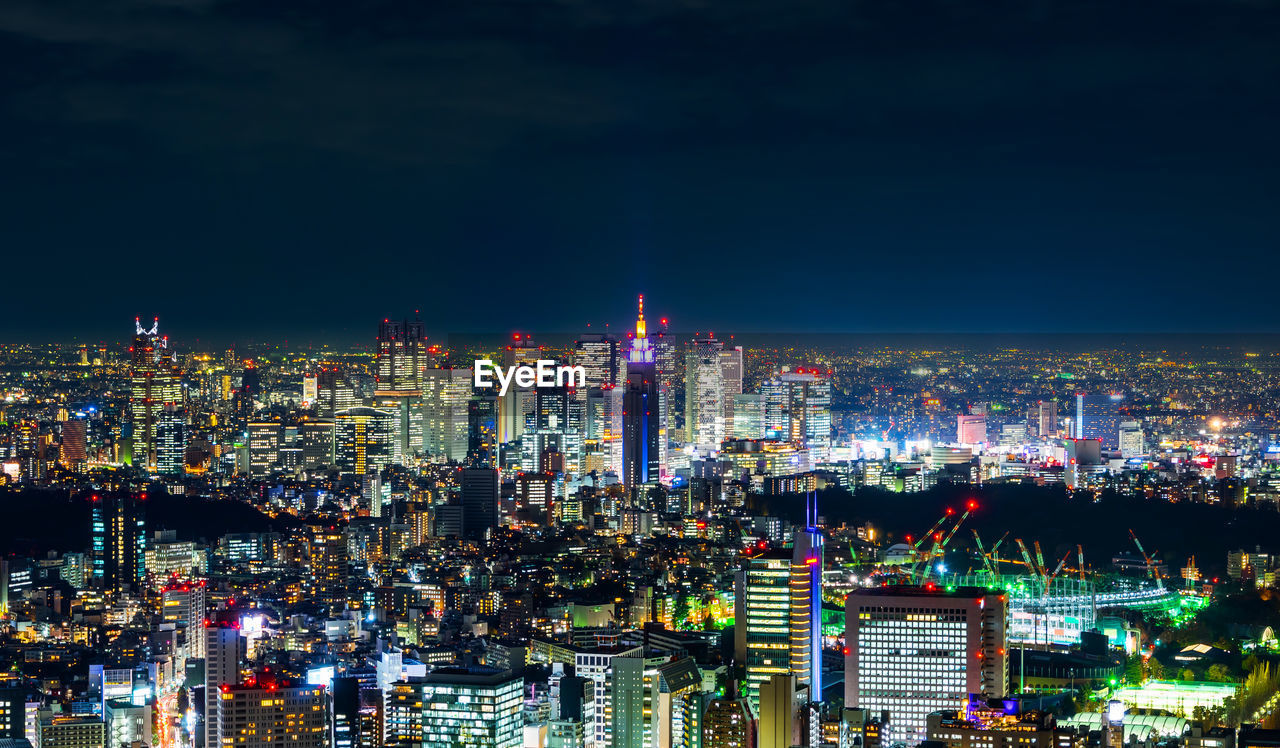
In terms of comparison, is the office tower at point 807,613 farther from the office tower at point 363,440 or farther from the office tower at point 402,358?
the office tower at point 363,440

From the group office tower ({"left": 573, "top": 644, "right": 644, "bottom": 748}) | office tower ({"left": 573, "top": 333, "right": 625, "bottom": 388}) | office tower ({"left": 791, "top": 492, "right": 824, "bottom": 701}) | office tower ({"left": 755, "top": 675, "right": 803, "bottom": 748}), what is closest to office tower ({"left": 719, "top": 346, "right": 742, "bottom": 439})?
office tower ({"left": 573, "top": 333, "right": 625, "bottom": 388})

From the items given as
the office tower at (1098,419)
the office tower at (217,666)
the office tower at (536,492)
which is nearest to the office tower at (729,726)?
the office tower at (217,666)

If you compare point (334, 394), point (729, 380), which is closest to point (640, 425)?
point (729, 380)

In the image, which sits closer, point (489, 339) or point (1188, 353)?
point (1188, 353)

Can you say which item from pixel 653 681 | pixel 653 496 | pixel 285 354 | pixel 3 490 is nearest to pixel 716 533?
pixel 653 496

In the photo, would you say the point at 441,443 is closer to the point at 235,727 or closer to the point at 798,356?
the point at 798,356

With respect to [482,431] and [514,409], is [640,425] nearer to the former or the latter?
[514,409]
